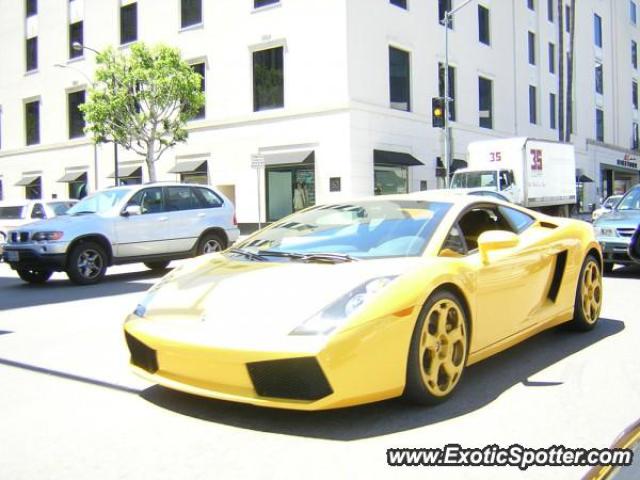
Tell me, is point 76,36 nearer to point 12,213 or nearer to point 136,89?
point 136,89

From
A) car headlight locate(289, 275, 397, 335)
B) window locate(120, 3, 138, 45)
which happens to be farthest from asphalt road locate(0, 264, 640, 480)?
window locate(120, 3, 138, 45)

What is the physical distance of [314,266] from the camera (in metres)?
3.88

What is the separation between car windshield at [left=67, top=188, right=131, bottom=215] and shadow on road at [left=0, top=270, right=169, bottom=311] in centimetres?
122

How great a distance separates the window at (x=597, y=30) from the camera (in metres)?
49.8

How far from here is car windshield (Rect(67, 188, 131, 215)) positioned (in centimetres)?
1112

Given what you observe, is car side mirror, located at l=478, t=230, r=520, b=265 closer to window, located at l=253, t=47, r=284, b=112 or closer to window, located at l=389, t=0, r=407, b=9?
window, located at l=253, t=47, r=284, b=112

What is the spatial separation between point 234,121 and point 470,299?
79.6 feet

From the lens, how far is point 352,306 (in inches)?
134

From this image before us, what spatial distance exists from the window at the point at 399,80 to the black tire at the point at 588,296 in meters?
21.8

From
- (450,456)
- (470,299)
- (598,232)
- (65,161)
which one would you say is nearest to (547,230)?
(470,299)

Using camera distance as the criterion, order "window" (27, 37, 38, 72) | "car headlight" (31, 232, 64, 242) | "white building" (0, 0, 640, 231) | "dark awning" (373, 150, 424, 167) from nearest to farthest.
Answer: "car headlight" (31, 232, 64, 242), "white building" (0, 0, 640, 231), "dark awning" (373, 150, 424, 167), "window" (27, 37, 38, 72)

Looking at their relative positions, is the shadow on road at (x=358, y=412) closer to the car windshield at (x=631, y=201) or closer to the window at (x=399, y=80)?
the car windshield at (x=631, y=201)

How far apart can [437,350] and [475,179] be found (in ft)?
67.8

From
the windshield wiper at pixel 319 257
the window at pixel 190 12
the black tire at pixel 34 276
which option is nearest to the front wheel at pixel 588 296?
the windshield wiper at pixel 319 257
